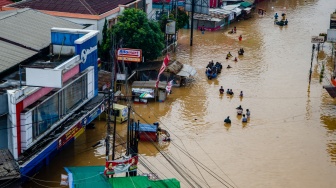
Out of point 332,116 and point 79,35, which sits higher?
point 79,35

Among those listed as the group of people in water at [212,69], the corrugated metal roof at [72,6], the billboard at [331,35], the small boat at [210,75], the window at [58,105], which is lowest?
the small boat at [210,75]

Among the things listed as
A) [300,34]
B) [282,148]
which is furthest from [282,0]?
[282,148]

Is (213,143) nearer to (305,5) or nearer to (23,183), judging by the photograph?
(23,183)

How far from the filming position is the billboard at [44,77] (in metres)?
26.4

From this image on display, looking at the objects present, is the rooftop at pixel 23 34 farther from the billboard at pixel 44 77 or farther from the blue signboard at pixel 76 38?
the billboard at pixel 44 77

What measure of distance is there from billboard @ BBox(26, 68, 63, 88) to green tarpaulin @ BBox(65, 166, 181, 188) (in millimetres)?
4005

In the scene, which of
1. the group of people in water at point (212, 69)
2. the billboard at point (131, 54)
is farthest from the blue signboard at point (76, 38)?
the group of people in water at point (212, 69)

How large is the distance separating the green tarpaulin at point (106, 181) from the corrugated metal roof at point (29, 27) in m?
9.24

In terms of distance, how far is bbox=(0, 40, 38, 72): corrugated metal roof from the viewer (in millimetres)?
29191

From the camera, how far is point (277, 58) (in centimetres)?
5450

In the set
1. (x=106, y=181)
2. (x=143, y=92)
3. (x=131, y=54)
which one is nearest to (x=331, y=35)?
(x=131, y=54)

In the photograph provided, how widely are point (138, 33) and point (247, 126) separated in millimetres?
12298

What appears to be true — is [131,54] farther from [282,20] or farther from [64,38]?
[282,20]

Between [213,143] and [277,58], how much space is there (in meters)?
21.8
